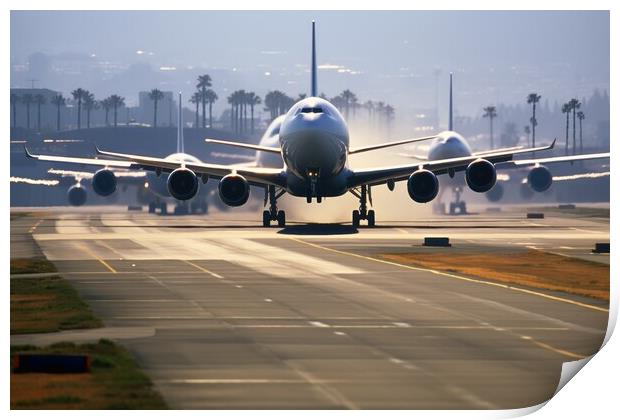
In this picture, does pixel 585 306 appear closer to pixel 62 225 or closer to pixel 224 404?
pixel 224 404

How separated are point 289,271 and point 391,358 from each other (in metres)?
25.7

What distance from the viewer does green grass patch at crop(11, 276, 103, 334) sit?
37.7 m

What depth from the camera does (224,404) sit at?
25734mm

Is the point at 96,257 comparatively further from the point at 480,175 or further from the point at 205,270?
the point at 480,175

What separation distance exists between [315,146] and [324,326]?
46.3 metres

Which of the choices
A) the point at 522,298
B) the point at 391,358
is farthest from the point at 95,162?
the point at 391,358

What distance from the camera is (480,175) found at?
89.6 m

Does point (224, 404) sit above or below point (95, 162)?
below

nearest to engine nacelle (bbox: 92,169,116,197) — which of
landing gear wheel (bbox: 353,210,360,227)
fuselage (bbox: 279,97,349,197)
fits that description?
landing gear wheel (bbox: 353,210,360,227)

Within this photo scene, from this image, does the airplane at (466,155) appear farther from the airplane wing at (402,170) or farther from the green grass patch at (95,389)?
the green grass patch at (95,389)

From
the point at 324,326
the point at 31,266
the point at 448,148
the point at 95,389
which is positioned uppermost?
the point at 448,148

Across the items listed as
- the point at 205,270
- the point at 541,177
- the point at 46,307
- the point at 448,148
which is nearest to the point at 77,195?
the point at 448,148

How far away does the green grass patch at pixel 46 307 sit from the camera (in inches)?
1484

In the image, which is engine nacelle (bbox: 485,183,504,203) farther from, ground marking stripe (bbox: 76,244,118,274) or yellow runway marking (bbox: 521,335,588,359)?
yellow runway marking (bbox: 521,335,588,359)
